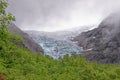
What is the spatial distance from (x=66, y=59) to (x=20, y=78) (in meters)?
37.3

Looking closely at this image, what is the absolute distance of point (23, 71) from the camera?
5312cm

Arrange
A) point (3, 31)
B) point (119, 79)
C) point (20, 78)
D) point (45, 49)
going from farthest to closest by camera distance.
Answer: point (45, 49) → point (119, 79) → point (20, 78) → point (3, 31)

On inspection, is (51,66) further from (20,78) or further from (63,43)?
(63,43)

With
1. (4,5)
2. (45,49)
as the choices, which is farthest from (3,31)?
(45,49)

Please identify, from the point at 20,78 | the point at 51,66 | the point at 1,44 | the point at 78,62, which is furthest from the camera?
the point at 78,62

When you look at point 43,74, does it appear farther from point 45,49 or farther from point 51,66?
point 45,49

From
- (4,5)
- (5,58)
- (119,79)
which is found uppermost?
(4,5)

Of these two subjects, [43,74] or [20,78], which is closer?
[20,78]

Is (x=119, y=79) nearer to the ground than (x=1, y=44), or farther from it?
nearer to the ground

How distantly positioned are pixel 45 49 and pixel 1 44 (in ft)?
458

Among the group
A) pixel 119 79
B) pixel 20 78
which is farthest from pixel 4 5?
pixel 119 79

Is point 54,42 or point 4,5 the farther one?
point 54,42

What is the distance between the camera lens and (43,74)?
54.6 metres

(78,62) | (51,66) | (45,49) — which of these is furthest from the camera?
(45,49)
